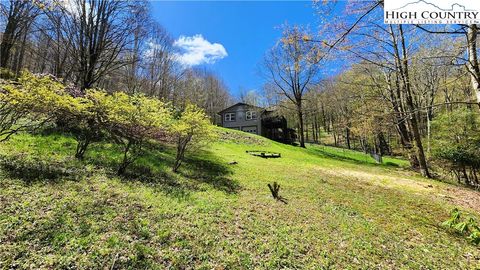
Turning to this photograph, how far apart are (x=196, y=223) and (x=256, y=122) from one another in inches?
1142

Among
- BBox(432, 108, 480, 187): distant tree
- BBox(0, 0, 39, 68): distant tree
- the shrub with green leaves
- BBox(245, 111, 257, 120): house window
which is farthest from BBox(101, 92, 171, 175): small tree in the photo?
BBox(245, 111, 257, 120): house window

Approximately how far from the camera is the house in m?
32.9

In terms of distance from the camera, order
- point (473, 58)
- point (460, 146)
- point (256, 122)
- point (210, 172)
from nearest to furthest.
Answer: point (473, 58) → point (210, 172) → point (460, 146) → point (256, 122)

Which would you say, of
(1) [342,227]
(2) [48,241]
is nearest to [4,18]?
(2) [48,241]

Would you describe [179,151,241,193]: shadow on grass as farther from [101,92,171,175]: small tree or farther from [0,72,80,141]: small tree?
[0,72,80,141]: small tree

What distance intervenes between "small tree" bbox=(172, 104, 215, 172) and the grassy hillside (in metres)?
1.20

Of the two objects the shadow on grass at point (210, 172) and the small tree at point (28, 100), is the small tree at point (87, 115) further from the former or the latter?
the shadow on grass at point (210, 172)

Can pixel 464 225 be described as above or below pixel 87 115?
below

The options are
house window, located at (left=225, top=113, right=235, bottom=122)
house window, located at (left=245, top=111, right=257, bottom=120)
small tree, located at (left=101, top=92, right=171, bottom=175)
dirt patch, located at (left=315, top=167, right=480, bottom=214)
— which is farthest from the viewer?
house window, located at (left=225, top=113, right=235, bottom=122)

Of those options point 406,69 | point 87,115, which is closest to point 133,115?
point 87,115

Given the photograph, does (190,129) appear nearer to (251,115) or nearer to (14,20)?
(14,20)

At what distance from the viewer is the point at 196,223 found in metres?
4.77

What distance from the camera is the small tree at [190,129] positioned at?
317 inches

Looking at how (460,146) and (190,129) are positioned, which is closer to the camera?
A: (190,129)
